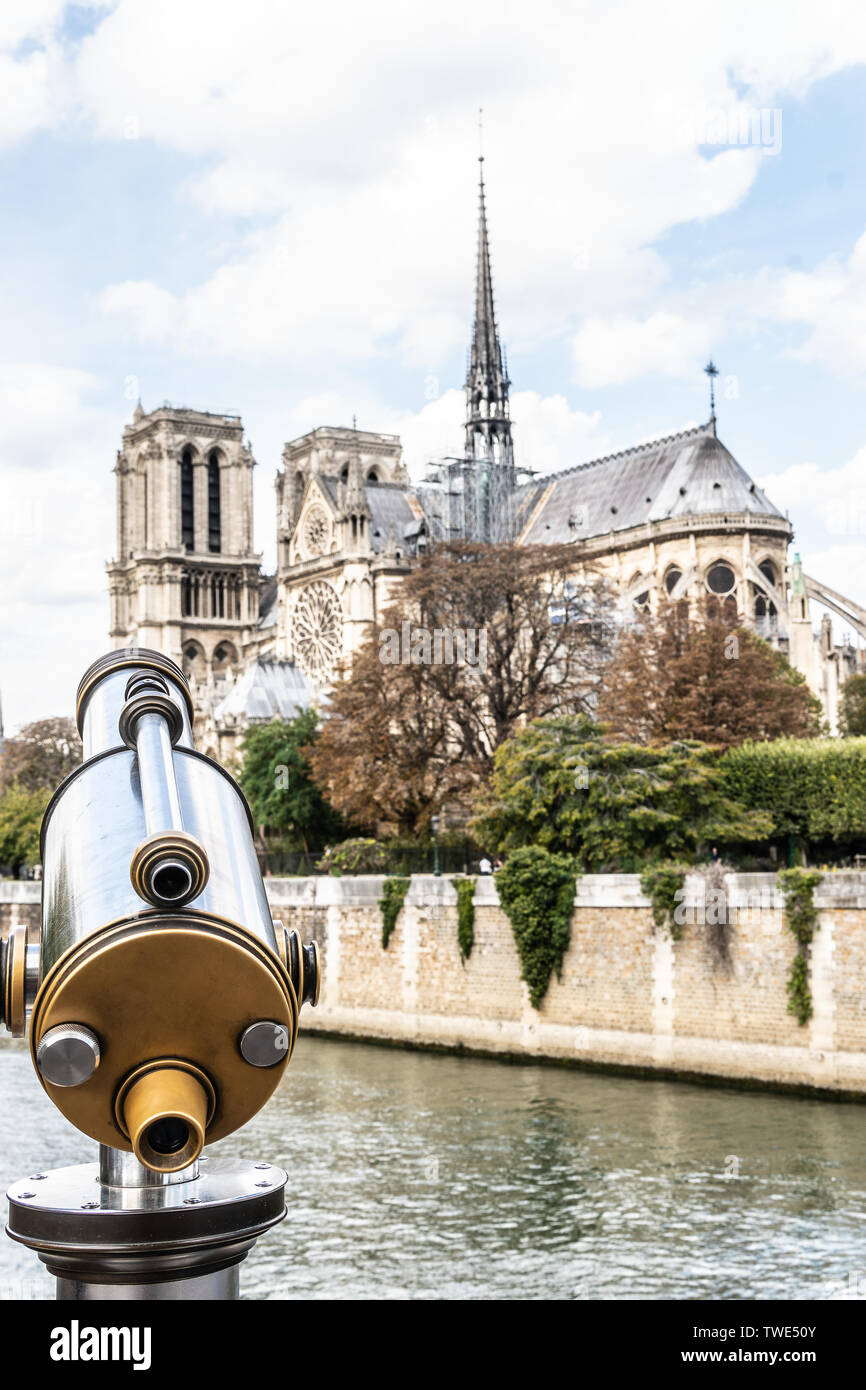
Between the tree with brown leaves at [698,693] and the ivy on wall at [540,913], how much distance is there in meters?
9.11

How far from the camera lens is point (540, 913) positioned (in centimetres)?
2859

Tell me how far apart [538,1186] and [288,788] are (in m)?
32.2

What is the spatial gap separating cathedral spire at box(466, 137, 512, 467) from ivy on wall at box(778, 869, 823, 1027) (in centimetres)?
6055

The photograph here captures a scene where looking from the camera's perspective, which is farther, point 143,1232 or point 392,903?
point 392,903

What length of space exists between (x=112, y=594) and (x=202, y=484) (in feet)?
32.5

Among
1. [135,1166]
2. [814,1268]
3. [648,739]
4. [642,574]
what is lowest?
[814,1268]

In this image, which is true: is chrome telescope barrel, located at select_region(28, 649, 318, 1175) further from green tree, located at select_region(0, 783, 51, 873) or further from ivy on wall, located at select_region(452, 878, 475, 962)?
green tree, located at select_region(0, 783, 51, 873)

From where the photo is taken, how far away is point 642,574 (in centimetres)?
6944

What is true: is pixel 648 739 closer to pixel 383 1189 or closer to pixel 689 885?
pixel 689 885

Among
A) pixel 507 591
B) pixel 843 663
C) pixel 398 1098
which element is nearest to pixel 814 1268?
pixel 398 1098

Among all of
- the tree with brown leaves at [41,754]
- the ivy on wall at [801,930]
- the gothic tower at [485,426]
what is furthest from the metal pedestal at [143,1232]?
the gothic tower at [485,426]

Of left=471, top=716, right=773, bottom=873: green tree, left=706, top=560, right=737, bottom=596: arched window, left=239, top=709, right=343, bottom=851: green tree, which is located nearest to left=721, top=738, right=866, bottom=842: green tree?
left=471, top=716, right=773, bottom=873: green tree

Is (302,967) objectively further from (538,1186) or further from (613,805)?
(613,805)

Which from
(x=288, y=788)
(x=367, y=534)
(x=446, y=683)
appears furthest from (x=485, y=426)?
(x=446, y=683)
